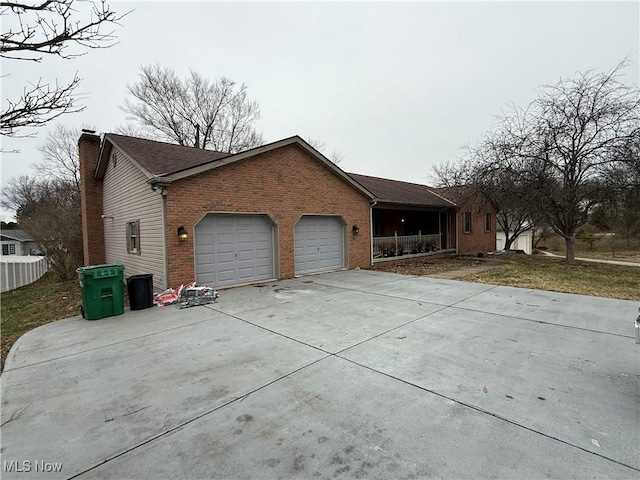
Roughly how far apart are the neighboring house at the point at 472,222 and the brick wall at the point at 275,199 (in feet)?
28.7

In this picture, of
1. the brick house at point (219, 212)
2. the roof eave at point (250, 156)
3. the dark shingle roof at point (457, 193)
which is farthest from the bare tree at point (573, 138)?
the roof eave at point (250, 156)

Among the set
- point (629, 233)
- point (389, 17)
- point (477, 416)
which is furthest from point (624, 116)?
point (629, 233)

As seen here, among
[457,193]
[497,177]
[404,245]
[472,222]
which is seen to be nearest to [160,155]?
[404,245]

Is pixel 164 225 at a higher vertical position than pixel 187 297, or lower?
higher

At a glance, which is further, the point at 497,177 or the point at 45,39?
the point at 497,177

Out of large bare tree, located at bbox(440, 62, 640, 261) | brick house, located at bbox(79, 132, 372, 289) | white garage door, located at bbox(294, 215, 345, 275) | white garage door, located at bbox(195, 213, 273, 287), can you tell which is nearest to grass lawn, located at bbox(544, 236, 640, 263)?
large bare tree, located at bbox(440, 62, 640, 261)

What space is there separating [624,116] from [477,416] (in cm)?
1612

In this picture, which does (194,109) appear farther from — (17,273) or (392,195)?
(392,195)

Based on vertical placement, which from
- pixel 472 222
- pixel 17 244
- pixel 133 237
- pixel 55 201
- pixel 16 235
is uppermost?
pixel 55 201

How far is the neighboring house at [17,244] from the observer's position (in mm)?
35969

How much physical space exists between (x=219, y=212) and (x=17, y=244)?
44.7 metres

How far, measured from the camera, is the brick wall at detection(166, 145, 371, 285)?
27.8 feet

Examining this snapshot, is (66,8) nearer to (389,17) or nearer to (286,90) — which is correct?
(389,17)

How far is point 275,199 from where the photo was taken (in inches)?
420
